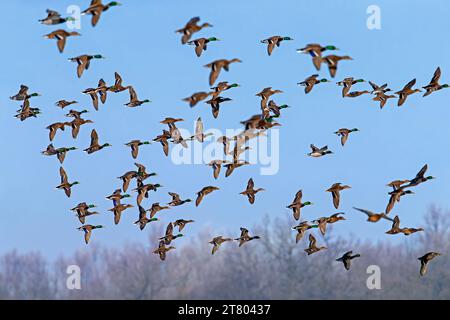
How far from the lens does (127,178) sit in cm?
3459

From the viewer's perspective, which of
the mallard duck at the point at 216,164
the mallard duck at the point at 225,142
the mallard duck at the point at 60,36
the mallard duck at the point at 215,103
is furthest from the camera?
the mallard duck at the point at 216,164

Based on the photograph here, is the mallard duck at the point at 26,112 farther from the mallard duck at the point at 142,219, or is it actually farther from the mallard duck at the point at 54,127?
the mallard duck at the point at 142,219

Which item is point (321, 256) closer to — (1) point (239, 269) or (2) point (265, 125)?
(1) point (239, 269)

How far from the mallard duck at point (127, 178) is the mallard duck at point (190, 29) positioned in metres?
8.28

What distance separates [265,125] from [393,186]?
17.3 ft

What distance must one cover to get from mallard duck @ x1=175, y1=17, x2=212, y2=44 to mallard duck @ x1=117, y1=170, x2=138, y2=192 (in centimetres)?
828

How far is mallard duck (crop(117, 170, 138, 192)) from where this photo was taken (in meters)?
34.4

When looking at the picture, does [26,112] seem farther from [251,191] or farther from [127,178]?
[251,191]

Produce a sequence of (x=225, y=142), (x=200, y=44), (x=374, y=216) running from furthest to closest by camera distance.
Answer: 1. (x=200, y=44)
2. (x=225, y=142)
3. (x=374, y=216)

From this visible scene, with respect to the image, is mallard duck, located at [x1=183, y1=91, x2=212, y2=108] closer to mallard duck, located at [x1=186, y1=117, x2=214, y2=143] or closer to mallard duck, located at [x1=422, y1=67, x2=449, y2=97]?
mallard duck, located at [x1=186, y1=117, x2=214, y2=143]

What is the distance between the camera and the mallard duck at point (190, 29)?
27375 millimetres

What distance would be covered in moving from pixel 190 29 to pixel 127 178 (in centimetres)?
865

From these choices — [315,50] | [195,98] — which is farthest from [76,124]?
[315,50]

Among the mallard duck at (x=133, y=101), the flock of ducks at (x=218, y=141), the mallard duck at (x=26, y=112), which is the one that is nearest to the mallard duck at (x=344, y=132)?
the flock of ducks at (x=218, y=141)
